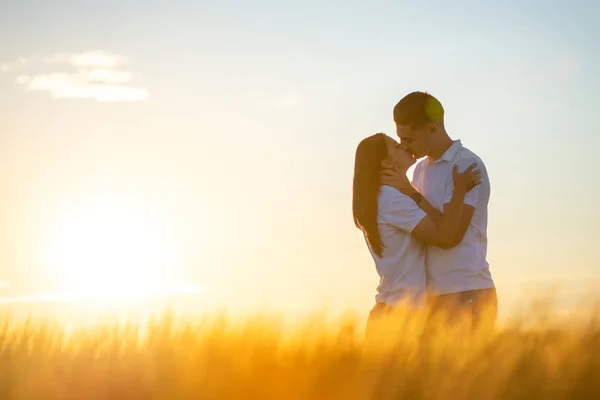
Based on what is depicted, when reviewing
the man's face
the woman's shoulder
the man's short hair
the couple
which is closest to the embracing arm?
the couple

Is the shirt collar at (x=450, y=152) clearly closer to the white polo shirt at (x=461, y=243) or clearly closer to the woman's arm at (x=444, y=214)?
the white polo shirt at (x=461, y=243)

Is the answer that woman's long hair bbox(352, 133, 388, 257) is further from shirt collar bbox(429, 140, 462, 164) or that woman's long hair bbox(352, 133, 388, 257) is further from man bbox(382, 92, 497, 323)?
shirt collar bbox(429, 140, 462, 164)

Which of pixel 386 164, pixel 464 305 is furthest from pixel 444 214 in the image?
pixel 464 305

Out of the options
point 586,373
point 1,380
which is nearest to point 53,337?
point 1,380

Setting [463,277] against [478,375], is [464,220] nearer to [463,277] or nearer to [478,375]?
[463,277]

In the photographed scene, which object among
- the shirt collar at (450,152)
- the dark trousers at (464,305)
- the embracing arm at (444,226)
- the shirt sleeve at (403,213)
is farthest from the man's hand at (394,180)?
the dark trousers at (464,305)

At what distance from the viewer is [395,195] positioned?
722 cm

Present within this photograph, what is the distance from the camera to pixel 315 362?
5.39m

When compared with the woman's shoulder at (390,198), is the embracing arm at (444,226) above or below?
below

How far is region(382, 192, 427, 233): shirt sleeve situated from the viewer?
7.12 metres

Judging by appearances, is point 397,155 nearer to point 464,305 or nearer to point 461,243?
point 461,243

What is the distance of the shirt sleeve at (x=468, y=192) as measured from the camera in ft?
24.2

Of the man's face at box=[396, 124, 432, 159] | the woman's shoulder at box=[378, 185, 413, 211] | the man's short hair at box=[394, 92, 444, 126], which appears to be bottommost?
the woman's shoulder at box=[378, 185, 413, 211]

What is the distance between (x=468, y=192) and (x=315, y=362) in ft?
8.67
